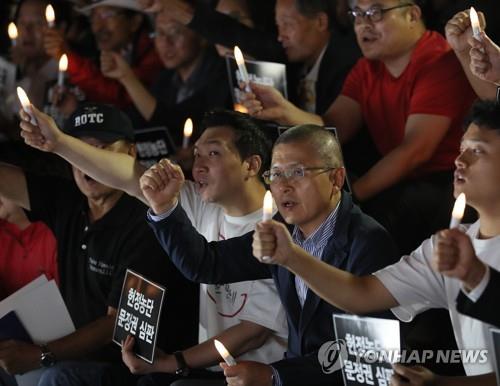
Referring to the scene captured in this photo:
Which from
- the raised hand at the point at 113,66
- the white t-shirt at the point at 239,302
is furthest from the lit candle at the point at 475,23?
the raised hand at the point at 113,66

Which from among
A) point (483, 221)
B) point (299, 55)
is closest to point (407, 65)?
point (299, 55)

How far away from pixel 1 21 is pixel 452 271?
469 centimetres

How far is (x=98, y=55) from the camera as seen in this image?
612 centimetres

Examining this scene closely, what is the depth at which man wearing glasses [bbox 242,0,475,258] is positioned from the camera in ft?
13.5

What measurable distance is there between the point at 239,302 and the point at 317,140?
0.71m

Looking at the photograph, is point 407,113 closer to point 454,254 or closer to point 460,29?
point 460,29

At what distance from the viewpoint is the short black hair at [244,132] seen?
401cm

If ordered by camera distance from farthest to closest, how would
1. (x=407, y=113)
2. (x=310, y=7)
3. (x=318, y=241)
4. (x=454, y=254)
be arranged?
(x=310, y=7), (x=407, y=113), (x=318, y=241), (x=454, y=254)

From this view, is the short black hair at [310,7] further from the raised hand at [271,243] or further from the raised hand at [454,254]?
the raised hand at [454,254]

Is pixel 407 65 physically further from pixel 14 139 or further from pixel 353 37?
pixel 14 139

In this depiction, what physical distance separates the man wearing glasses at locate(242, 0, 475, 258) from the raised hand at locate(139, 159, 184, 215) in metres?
0.61

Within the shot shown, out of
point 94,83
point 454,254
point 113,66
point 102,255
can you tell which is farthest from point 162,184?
point 94,83

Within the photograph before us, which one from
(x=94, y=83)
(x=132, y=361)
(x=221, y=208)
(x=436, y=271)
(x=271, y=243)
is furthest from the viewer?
(x=94, y=83)

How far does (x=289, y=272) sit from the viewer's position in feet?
11.2
